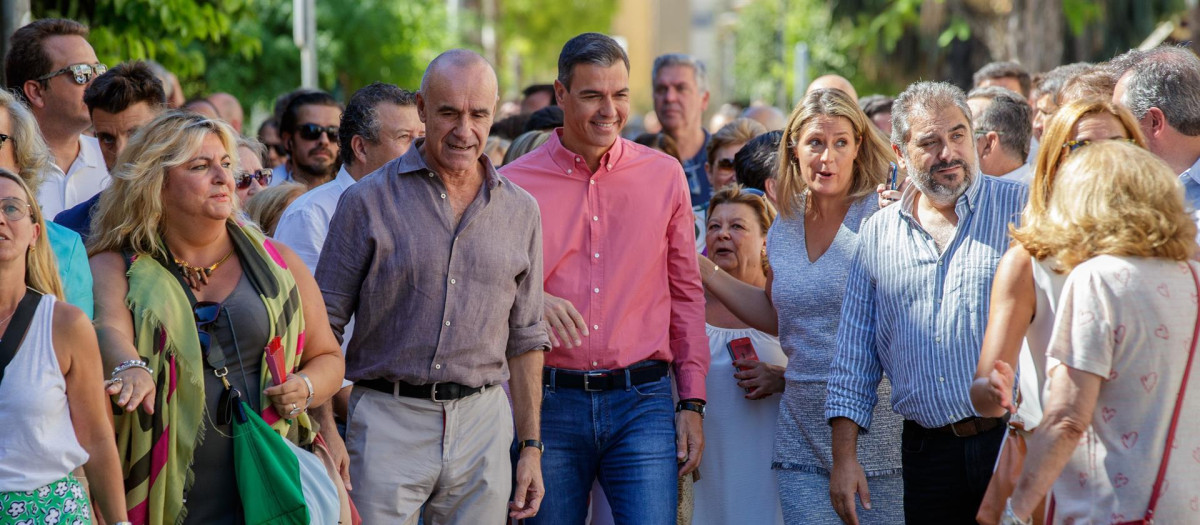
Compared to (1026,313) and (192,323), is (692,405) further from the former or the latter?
(192,323)

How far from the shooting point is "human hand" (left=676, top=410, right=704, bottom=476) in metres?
5.18

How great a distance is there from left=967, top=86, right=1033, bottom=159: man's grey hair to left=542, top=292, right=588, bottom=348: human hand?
2.78 metres

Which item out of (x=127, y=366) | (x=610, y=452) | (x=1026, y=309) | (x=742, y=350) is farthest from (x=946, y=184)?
(x=127, y=366)

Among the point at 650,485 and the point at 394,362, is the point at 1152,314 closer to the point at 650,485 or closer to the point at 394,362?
the point at 650,485

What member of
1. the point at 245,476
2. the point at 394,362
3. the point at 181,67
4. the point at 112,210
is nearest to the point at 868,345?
the point at 394,362

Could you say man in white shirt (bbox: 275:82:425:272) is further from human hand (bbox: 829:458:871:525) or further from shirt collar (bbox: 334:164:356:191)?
human hand (bbox: 829:458:871:525)

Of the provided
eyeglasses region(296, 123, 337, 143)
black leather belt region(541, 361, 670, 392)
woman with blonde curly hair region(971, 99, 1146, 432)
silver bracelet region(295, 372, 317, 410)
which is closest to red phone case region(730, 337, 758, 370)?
black leather belt region(541, 361, 670, 392)

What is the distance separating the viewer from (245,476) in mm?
4027

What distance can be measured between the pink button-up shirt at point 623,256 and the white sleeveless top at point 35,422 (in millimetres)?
1970

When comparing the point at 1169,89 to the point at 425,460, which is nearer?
the point at 425,460

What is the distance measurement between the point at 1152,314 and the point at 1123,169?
1.37 ft

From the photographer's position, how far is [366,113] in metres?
6.06

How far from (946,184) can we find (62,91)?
405cm

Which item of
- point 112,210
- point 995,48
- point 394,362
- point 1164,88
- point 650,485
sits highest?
point 995,48
